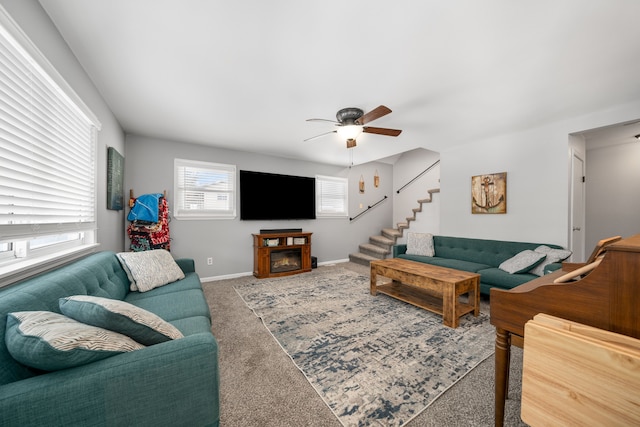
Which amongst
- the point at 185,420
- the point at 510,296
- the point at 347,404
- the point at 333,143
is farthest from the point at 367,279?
the point at 185,420

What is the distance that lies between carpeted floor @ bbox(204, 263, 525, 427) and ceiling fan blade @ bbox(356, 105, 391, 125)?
2243 millimetres

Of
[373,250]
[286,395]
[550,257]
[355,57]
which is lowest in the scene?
[286,395]

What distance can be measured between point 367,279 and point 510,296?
123 inches

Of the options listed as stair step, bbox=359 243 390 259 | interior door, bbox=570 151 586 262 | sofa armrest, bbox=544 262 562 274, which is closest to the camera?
sofa armrest, bbox=544 262 562 274

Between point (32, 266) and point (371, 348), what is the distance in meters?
2.35

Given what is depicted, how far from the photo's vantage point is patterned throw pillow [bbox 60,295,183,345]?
1010 millimetres

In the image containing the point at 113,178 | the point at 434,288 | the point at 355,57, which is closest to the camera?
the point at 355,57

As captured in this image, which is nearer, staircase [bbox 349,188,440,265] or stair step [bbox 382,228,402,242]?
staircase [bbox 349,188,440,265]

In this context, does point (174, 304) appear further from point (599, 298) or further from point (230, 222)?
point (230, 222)

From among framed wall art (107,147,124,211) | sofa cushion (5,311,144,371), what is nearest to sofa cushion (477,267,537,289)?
sofa cushion (5,311,144,371)

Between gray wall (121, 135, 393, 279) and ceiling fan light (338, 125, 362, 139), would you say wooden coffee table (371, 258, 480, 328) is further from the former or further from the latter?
gray wall (121, 135, 393, 279)

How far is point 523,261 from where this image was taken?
292cm

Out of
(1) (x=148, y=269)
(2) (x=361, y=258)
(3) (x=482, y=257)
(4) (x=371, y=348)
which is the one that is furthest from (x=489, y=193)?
(1) (x=148, y=269)

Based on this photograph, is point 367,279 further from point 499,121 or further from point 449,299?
point 499,121
